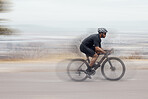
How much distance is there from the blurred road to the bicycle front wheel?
0.58ft

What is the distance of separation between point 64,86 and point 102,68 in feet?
4.63

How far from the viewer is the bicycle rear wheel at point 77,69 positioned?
12.1 metres

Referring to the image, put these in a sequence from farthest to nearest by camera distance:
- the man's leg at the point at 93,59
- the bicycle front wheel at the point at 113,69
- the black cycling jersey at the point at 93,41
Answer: the bicycle front wheel at the point at 113,69
the man's leg at the point at 93,59
the black cycling jersey at the point at 93,41

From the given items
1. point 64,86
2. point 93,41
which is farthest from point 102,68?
point 64,86

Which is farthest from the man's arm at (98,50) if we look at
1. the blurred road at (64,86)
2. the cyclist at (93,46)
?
the blurred road at (64,86)

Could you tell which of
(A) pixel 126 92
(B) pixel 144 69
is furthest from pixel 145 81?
(B) pixel 144 69

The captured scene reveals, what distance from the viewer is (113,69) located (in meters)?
12.0

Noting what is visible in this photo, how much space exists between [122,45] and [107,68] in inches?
366

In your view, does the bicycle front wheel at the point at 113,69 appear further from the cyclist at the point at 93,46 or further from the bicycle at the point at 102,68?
the cyclist at the point at 93,46

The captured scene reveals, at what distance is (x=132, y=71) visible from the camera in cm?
1251

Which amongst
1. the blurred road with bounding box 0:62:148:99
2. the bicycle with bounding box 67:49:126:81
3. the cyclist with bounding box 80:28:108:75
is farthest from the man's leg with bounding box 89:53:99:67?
the blurred road with bounding box 0:62:148:99

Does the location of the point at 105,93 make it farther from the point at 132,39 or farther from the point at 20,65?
the point at 132,39

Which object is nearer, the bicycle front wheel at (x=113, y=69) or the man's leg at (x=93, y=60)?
the man's leg at (x=93, y=60)

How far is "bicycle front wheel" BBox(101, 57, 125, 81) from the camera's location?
12.0 m
